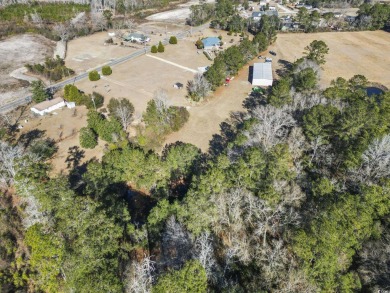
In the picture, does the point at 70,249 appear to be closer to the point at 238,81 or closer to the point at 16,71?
the point at 238,81

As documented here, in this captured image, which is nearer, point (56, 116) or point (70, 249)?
point (70, 249)

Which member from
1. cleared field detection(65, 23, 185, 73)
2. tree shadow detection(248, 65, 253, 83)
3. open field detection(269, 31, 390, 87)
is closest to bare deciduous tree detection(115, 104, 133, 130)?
cleared field detection(65, 23, 185, 73)

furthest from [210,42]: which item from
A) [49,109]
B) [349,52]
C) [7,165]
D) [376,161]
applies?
[7,165]

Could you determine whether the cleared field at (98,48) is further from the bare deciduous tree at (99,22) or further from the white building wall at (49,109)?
the white building wall at (49,109)

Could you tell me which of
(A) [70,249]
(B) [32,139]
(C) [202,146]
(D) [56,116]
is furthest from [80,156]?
(A) [70,249]

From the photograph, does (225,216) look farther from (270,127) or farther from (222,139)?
(222,139)

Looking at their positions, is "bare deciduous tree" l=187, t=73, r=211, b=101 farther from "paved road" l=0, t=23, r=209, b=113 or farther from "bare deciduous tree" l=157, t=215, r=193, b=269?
"bare deciduous tree" l=157, t=215, r=193, b=269
